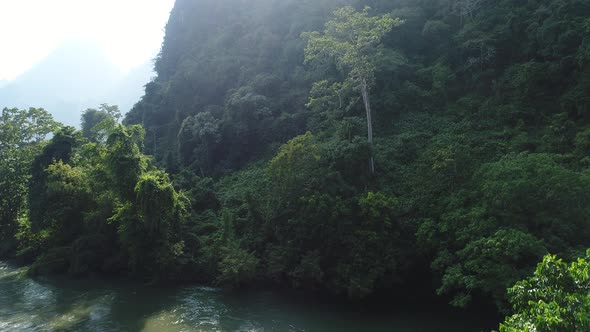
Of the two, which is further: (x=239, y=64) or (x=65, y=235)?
(x=239, y=64)

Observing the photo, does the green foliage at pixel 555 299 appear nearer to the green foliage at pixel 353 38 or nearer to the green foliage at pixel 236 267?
the green foliage at pixel 236 267

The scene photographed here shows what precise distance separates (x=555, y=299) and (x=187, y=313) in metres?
15.1

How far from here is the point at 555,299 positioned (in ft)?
19.6

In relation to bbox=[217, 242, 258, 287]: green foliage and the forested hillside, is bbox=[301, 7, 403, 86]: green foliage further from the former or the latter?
bbox=[217, 242, 258, 287]: green foliage

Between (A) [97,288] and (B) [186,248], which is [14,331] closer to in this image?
(A) [97,288]

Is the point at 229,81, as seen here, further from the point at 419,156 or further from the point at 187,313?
the point at 187,313

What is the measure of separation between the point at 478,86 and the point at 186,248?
2183cm

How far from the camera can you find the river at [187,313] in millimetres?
15547

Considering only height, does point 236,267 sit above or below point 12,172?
below

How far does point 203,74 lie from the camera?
142 feet

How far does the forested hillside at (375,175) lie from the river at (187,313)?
3.61 feet

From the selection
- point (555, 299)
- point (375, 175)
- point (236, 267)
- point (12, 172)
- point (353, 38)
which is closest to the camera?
point (555, 299)

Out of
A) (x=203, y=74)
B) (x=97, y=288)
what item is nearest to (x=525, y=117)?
(x=97, y=288)

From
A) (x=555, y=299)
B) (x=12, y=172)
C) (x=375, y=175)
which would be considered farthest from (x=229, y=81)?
(x=555, y=299)
